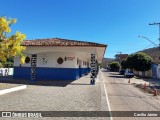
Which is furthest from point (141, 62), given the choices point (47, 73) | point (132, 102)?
point (132, 102)

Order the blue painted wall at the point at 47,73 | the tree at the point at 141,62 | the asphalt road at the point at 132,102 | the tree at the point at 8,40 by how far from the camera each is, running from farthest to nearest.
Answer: the tree at the point at 141,62 < the blue painted wall at the point at 47,73 < the tree at the point at 8,40 < the asphalt road at the point at 132,102

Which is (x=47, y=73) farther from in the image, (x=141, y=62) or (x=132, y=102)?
(x=141, y=62)

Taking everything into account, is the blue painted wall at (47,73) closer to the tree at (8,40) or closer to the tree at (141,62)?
the tree at (8,40)

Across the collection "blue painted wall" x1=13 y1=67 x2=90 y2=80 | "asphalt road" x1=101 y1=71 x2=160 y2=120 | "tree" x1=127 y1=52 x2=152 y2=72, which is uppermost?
"tree" x1=127 y1=52 x2=152 y2=72

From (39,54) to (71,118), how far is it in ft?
63.9

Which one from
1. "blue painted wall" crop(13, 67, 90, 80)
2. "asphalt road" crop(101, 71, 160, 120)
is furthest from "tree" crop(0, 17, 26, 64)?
"blue painted wall" crop(13, 67, 90, 80)

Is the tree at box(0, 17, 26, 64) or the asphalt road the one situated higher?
the tree at box(0, 17, 26, 64)

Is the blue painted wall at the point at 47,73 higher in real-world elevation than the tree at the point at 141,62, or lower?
lower

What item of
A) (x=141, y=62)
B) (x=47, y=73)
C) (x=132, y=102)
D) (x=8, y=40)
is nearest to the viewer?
(x=132, y=102)

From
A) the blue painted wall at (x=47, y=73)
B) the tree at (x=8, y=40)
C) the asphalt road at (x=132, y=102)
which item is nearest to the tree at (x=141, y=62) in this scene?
the blue painted wall at (x=47, y=73)

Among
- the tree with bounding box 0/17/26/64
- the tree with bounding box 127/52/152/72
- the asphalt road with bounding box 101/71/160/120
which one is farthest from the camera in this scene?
the tree with bounding box 127/52/152/72

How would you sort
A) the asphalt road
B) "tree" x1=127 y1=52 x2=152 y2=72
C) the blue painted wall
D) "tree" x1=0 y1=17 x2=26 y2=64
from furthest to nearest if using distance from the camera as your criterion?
"tree" x1=127 y1=52 x2=152 y2=72
the blue painted wall
"tree" x1=0 y1=17 x2=26 y2=64
the asphalt road

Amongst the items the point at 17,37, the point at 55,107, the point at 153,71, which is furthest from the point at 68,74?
the point at 153,71

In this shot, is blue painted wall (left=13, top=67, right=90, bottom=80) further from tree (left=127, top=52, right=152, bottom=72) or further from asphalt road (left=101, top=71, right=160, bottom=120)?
tree (left=127, top=52, right=152, bottom=72)
